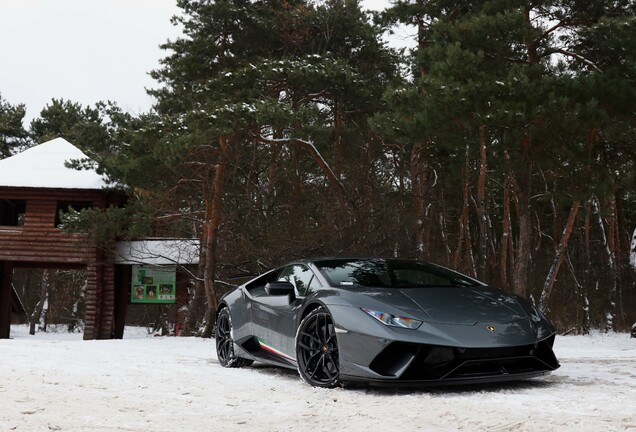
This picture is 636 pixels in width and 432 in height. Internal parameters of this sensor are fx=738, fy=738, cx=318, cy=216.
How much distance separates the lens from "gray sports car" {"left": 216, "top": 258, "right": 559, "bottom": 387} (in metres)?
6.12

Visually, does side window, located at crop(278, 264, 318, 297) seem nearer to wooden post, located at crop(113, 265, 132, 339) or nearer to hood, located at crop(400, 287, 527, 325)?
hood, located at crop(400, 287, 527, 325)

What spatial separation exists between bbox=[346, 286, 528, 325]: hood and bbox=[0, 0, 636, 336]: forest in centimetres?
707

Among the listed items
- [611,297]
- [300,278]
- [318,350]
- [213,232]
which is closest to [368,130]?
[213,232]

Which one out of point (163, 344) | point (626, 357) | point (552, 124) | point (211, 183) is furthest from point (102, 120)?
point (626, 357)

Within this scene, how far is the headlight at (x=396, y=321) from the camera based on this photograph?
244 inches

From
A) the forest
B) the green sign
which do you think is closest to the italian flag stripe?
the forest

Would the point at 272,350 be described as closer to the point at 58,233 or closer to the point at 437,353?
the point at 437,353

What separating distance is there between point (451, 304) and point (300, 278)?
190 centimetres

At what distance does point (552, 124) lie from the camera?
14008mm

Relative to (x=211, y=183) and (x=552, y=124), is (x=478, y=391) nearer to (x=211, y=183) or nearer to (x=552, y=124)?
Result: (x=552, y=124)

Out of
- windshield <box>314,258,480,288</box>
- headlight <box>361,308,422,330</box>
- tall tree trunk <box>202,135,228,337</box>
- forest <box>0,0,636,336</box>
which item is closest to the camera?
headlight <box>361,308,422,330</box>

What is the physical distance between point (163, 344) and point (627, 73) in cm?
1054

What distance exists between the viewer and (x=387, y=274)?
764cm

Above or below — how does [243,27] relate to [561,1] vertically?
above
